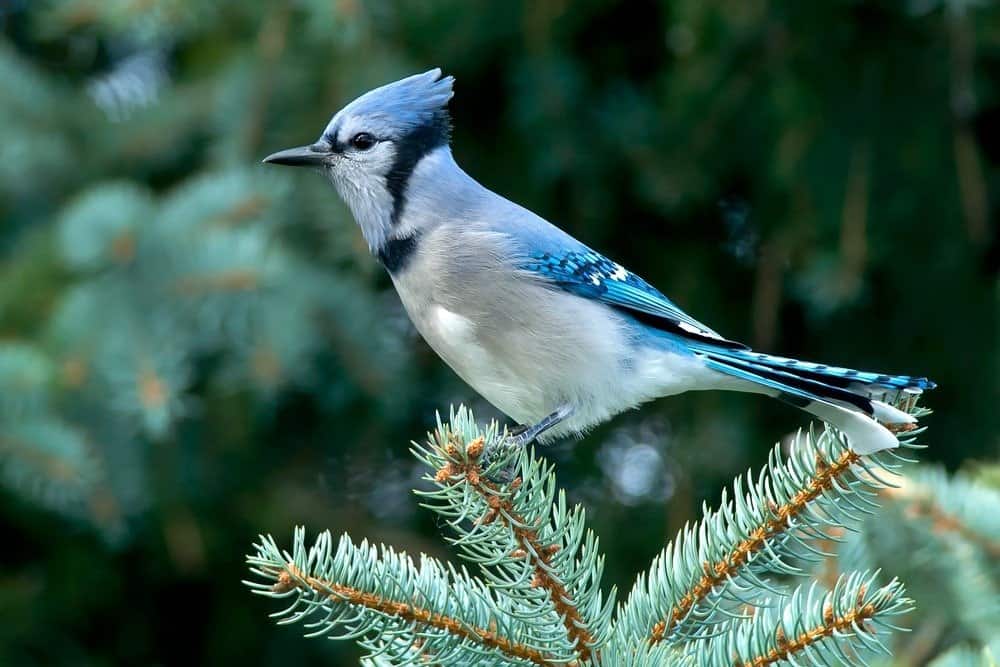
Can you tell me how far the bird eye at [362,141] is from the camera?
2137mm

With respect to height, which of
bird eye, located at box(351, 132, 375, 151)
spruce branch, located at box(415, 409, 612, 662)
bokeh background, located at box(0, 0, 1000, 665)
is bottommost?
bokeh background, located at box(0, 0, 1000, 665)

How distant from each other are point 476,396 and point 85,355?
1.09m

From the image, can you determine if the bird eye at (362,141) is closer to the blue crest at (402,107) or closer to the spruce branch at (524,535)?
the blue crest at (402,107)

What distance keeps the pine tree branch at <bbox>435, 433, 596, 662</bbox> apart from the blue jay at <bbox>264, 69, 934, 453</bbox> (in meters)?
0.47

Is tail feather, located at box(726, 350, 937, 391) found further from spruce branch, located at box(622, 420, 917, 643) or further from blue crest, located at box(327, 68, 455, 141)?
blue crest, located at box(327, 68, 455, 141)

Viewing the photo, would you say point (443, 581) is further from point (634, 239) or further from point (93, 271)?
point (634, 239)

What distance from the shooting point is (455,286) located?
1.95 metres

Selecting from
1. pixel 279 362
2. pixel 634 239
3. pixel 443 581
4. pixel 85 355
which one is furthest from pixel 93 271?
pixel 443 581

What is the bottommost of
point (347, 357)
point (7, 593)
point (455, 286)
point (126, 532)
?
point (7, 593)

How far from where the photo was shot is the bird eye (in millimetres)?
2137

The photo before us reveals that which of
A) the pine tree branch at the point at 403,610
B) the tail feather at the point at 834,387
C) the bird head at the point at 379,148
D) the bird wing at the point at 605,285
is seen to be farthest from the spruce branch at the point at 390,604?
the bird head at the point at 379,148

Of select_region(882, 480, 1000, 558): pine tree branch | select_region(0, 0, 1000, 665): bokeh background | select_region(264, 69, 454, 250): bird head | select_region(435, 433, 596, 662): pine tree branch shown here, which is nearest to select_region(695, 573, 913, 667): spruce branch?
select_region(435, 433, 596, 662): pine tree branch

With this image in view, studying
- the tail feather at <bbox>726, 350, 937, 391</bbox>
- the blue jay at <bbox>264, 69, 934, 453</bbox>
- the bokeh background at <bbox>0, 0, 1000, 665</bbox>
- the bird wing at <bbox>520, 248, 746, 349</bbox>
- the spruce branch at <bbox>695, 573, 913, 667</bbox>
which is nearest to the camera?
the spruce branch at <bbox>695, 573, 913, 667</bbox>

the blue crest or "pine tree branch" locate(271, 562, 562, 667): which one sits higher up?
the blue crest
